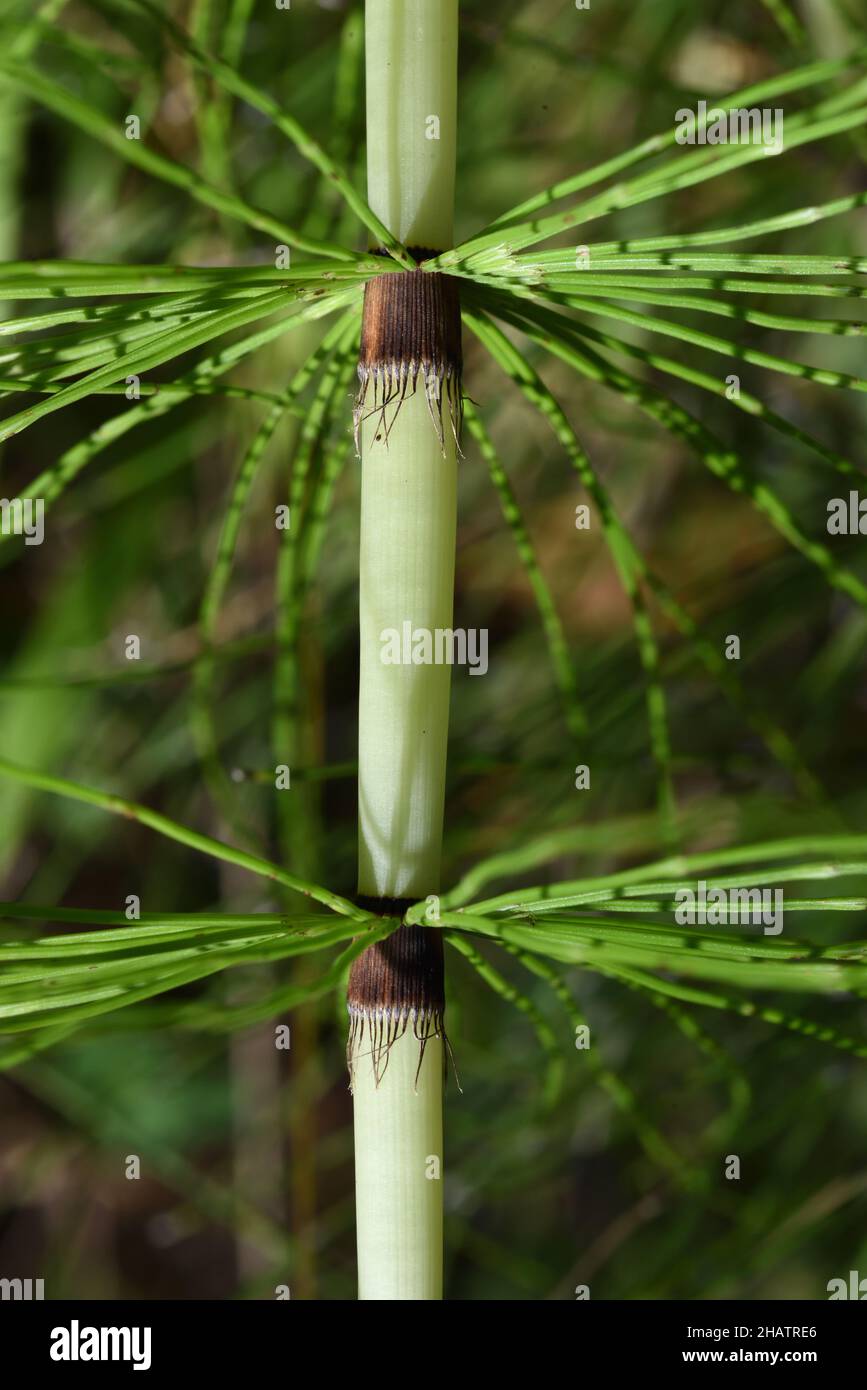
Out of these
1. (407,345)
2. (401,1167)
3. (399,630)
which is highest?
(407,345)

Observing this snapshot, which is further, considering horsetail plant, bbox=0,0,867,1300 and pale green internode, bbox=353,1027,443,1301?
pale green internode, bbox=353,1027,443,1301

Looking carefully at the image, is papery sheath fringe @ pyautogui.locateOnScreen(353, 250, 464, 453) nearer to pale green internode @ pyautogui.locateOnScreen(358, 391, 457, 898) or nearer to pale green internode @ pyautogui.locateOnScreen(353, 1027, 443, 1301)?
pale green internode @ pyautogui.locateOnScreen(358, 391, 457, 898)

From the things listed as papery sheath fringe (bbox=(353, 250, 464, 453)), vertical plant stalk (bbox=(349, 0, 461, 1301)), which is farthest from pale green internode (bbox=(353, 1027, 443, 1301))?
papery sheath fringe (bbox=(353, 250, 464, 453))

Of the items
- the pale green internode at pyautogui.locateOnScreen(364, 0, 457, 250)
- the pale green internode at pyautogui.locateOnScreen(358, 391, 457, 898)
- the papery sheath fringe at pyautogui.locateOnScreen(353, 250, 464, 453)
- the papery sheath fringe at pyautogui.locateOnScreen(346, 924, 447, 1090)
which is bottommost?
the papery sheath fringe at pyautogui.locateOnScreen(346, 924, 447, 1090)

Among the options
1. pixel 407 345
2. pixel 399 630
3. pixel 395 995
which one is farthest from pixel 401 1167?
pixel 407 345

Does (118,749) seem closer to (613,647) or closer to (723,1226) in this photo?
(613,647)

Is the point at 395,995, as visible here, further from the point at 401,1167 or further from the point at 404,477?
the point at 404,477

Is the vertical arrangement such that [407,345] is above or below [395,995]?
above

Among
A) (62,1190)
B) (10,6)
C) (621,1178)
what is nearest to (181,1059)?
(62,1190)

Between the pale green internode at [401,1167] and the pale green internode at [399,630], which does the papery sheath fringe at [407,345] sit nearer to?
the pale green internode at [399,630]
